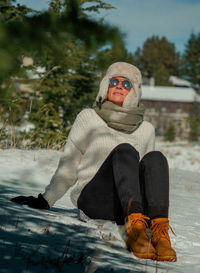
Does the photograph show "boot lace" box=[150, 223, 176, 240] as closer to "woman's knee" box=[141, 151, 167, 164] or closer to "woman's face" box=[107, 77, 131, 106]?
"woman's knee" box=[141, 151, 167, 164]

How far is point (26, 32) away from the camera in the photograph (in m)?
0.96

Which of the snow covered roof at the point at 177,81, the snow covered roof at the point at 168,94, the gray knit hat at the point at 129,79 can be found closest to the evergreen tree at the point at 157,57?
the snow covered roof at the point at 177,81

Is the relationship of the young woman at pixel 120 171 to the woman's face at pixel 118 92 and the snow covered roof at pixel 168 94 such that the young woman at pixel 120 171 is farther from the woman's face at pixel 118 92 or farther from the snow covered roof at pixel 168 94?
the snow covered roof at pixel 168 94

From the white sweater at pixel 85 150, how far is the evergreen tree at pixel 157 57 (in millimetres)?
60423

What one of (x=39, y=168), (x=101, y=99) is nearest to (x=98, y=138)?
(x=101, y=99)

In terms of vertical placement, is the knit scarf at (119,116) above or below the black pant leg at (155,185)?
above

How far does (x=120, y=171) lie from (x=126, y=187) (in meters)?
0.11

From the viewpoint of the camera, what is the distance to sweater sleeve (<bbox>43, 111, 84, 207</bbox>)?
2.98 meters

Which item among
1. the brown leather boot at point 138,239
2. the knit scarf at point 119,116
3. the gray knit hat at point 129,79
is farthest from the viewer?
the gray knit hat at point 129,79

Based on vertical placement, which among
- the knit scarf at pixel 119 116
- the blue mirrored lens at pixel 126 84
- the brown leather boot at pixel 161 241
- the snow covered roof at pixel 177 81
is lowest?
the brown leather boot at pixel 161 241

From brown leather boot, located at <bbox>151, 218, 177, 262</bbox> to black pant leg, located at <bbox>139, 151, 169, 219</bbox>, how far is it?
54 mm

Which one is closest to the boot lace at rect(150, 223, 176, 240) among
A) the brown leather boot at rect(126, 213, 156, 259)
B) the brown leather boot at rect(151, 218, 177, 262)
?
the brown leather boot at rect(151, 218, 177, 262)

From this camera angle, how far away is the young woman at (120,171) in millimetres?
2494

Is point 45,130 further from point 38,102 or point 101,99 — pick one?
point 101,99
